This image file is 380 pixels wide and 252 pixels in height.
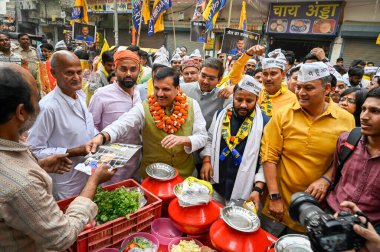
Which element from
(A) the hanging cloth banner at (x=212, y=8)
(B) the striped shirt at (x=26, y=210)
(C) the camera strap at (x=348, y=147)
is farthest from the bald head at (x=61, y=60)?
(A) the hanging cloth banner at (x=212, y=8)

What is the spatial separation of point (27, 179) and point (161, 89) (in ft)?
5.39

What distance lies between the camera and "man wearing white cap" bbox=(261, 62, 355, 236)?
233 cm

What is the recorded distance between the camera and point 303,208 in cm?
136

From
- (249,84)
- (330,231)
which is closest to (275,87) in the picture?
(249,84)

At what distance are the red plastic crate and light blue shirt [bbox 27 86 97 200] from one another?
0.68 meters

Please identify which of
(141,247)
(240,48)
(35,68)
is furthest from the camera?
(35,68)

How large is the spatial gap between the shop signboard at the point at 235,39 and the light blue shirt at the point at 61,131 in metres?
3.87

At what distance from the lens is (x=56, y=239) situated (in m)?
1.24

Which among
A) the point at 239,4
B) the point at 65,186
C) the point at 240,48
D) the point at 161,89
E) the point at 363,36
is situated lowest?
the point at 65,186

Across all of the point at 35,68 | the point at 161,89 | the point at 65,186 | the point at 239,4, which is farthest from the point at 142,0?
the point at 65,186

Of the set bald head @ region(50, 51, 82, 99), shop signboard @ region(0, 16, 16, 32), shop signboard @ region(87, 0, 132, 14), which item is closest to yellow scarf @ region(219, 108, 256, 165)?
bald head @ region(50, 51, 82, 99)

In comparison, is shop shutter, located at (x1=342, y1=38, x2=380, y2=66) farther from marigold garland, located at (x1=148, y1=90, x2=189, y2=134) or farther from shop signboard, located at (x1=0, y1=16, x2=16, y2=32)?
shop signboard, located at (x1=0, y1=16, x2=16, y2=32)

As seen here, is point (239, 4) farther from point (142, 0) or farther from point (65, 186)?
point (65, 186)

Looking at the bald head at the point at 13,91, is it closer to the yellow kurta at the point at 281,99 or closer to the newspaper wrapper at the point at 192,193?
the newspaper wrapper at the point at 192,193
